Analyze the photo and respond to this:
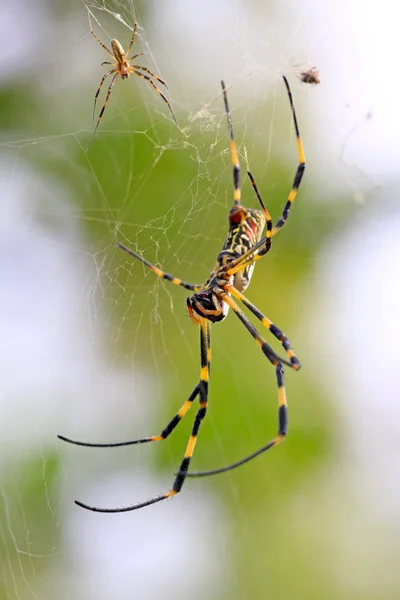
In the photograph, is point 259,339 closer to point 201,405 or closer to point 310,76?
point 201,405

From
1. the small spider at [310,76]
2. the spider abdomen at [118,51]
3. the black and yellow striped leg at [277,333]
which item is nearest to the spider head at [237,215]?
the black and yellow striped leg at [277,333]

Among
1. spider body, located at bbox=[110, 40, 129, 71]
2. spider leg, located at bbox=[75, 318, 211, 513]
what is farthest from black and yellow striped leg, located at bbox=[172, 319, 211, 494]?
spider body, located at bbox=[110, 40, 129, 71]

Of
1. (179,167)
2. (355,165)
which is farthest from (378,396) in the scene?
(179,167)

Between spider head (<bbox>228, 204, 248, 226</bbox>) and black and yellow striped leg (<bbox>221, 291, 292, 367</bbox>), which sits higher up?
spider head (<bbox>228, 204, 248, 226</bbox>)

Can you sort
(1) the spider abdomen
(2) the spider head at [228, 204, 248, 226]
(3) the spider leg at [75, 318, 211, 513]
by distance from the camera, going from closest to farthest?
(2) the spider head at [228, 204, 248, 226]
(3) the spider leg at [75, 318, 211, 513]
(1) the spider abdomen

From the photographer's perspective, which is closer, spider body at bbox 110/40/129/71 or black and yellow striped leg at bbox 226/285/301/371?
black and yellow striped leg at bbox 226/285/301/371

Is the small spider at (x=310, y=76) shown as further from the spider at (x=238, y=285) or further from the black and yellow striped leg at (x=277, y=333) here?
the black and yellow striped leg at (x=277, y=333)

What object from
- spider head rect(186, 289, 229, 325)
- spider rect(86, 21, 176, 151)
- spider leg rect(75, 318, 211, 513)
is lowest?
spider leg rect(75, 318, 211, 513)

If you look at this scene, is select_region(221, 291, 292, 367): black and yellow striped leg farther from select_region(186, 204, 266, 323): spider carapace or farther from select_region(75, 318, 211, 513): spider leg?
select_region(75, 318, 211, 513): spider leg

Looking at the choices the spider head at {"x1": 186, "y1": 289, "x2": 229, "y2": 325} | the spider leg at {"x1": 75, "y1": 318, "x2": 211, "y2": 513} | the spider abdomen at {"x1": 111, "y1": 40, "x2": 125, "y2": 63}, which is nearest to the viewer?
the spider head at {"x1": 186, "y1": 289, "x2": 229, "y2": 325}

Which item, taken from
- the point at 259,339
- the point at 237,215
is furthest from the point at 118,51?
the point at 259,339
